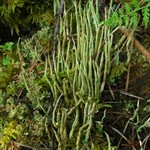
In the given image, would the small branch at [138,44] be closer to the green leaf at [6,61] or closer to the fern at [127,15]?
the fern at [127,15]

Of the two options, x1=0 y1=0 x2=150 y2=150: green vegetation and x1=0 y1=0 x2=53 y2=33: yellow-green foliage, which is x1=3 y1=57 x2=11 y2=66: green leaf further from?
x1=0 y1=0 x2=53 y2=33: yellow-green foliage

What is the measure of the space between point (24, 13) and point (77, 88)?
569 mm

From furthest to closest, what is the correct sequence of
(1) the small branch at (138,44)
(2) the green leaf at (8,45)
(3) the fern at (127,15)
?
(2) the green leaf at (8,45), (1) the small branch at (138,44), (3) the fern at (127,15)

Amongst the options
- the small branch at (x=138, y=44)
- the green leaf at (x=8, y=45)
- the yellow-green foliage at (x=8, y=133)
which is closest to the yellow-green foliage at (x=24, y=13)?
the green leaf at (x=8, y=45)

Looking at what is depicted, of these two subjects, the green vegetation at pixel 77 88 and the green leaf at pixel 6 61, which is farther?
the green leaf at pixel 6 61

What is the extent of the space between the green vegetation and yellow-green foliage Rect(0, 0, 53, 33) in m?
0.09

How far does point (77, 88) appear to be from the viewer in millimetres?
1403

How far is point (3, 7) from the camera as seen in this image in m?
1.65

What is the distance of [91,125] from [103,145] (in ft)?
0.33

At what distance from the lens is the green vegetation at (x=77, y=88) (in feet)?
4.42

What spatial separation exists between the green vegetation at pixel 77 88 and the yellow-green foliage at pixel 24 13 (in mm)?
89

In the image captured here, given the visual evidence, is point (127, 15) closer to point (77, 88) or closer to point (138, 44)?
point (138, 44)

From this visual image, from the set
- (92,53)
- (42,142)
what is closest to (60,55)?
(92,53)

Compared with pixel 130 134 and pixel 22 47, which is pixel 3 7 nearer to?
pixel 22 47
